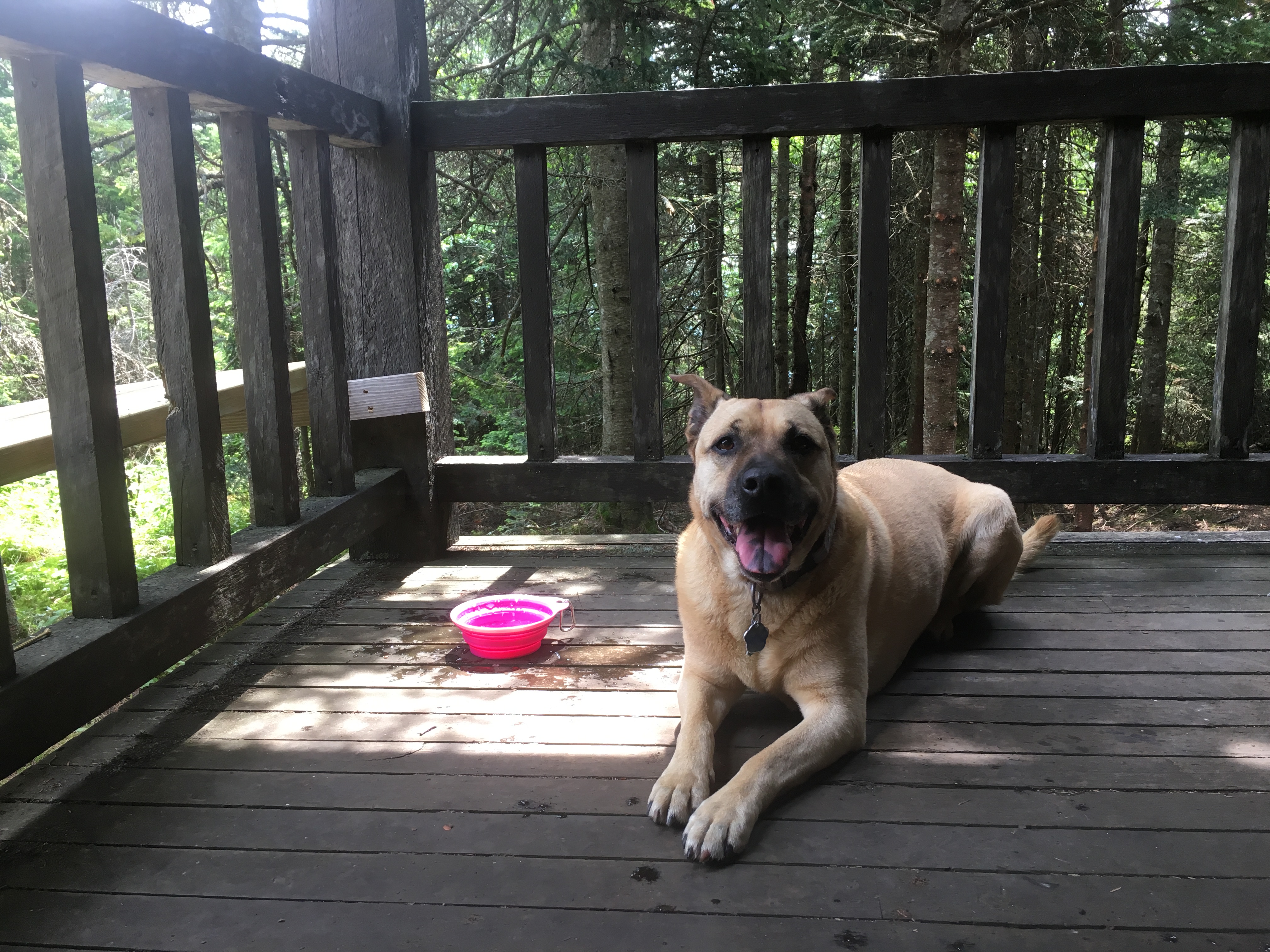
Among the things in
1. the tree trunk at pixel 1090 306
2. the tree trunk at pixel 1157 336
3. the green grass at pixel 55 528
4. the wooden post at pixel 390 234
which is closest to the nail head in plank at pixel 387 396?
the wooden post at pixel 390 234

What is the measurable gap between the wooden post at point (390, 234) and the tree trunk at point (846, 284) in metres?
7.71

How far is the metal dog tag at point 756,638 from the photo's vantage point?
7.71 ft

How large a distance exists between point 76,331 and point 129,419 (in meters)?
0.75

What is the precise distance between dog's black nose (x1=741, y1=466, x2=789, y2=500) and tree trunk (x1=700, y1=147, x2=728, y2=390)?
24.5 feet

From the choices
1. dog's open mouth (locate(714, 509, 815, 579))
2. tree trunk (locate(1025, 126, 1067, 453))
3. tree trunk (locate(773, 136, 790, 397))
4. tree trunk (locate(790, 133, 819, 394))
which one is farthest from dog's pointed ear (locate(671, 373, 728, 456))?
tree trunk (locate(790, 133, 819, 394))

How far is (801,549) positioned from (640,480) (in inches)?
66.2

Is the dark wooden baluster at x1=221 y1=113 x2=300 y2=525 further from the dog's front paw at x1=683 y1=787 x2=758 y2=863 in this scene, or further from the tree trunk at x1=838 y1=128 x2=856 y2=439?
the tree trunk at x1=838 y1=128 x2=856 y2=439

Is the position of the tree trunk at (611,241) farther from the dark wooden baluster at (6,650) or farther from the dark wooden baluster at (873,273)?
the dark wooden baluster at (6,650)

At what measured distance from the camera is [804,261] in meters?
13.8

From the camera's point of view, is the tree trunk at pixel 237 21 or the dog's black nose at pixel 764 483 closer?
the dog's black nose at pixel 764 483

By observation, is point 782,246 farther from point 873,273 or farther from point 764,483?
point 764,483

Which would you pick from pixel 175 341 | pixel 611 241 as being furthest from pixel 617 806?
pixel 611 241

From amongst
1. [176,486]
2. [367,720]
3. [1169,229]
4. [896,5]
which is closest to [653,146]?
[176,486]

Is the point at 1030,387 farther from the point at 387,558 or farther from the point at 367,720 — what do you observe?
the point at 367,720
